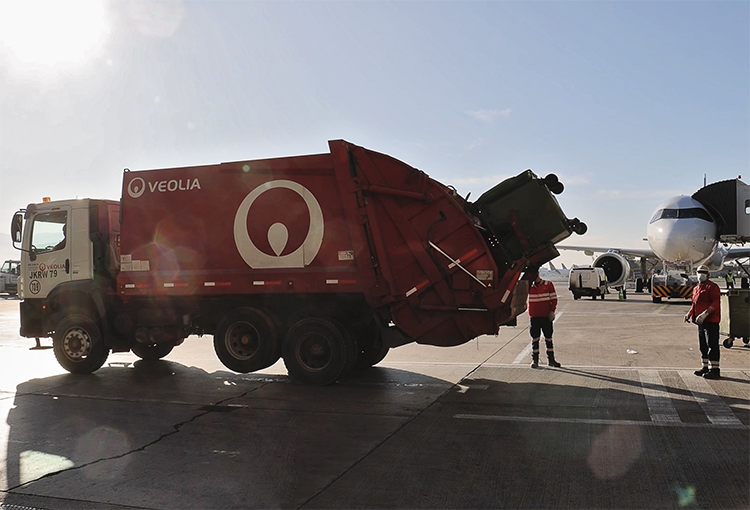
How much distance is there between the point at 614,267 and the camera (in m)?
34.3

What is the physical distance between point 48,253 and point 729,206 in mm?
25682

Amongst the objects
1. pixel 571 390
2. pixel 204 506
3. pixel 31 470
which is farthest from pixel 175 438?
pixel 571 390

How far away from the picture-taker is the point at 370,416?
7.82 m

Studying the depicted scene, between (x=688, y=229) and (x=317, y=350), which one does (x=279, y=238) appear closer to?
(x=317, y=350)

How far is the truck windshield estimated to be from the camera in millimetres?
11602

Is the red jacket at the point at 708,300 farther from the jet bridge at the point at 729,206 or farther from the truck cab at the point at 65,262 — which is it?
the jet bridge at the point at 729,206

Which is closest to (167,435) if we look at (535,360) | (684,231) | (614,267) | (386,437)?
(386,437)

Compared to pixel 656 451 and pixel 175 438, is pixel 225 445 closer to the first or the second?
pixel 175 438

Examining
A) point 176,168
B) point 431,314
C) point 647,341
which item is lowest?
point 647,341

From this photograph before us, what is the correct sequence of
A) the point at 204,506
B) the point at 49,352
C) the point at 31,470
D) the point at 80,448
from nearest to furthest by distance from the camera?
the point at 204,506 → the point at 31,470 → the point at 80,448 → the point at 49,352

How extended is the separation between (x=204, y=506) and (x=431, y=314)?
507 centimetres

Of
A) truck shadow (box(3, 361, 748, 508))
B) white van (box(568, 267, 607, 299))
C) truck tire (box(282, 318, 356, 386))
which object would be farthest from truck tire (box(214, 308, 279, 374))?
white van (box(568, 267, 607, 299))

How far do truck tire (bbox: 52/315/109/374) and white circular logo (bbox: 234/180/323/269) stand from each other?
10.6 ft

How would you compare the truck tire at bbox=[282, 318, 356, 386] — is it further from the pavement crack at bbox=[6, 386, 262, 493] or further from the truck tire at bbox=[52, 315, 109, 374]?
the truck tire at bbox=[52, 315, 109, 374]
